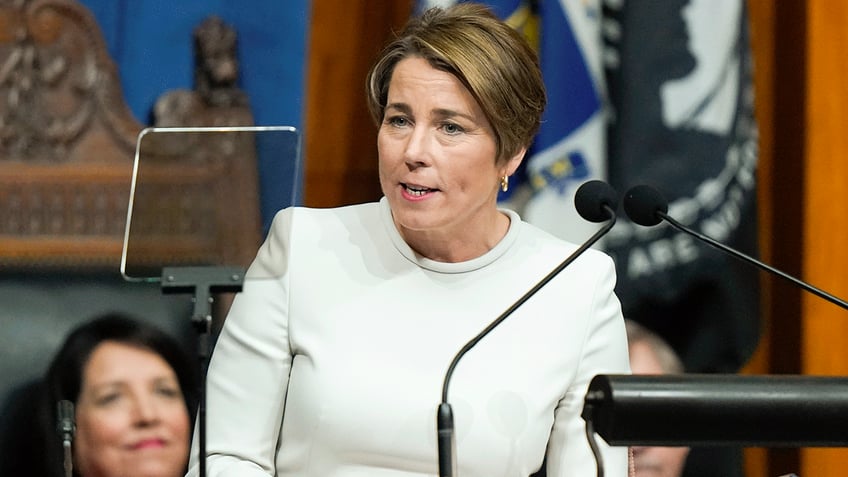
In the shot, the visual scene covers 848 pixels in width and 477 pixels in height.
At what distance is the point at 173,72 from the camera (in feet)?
8.69

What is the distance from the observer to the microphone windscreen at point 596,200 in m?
1.58

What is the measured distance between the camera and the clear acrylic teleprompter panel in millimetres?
1431

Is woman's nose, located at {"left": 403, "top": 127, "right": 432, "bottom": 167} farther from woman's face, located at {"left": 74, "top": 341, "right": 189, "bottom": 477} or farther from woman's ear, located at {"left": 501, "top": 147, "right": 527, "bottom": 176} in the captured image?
woman's face, located at {"left": 74, "top": 341, "right": 189, "bottom": 477}

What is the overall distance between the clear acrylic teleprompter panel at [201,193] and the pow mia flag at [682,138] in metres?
1.10

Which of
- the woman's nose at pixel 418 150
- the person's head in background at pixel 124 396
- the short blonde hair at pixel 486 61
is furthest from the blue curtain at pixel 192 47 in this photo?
the woman's nose at pixel 418 150

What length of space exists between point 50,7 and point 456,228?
3.28ft

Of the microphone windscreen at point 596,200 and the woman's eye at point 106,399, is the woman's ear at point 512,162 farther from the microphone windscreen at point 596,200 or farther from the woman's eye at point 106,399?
the woman's eye at point 106,399

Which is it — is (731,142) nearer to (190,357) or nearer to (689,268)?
(689,268)

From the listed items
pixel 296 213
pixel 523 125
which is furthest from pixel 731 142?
pixel 296 213

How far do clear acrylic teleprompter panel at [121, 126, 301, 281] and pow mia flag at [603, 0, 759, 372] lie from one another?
1102 millimetres

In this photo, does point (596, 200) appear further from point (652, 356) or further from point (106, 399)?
point (652, 356)

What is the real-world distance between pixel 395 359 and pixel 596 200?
0.40m

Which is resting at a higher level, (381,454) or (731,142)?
(731,142)

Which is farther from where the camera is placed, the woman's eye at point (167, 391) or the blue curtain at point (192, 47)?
the blue curtain at point (192, 47)
